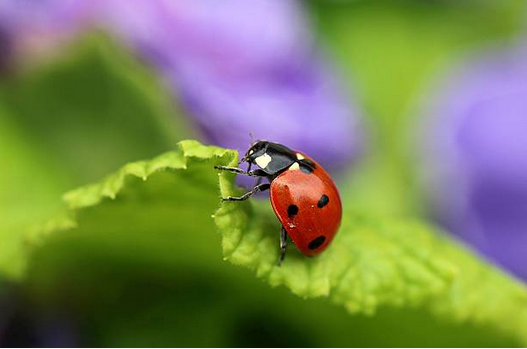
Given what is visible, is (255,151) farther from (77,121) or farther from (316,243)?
(77,121)

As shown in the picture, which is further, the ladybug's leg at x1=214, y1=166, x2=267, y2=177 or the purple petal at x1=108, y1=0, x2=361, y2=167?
the purple petal at x1=108, y1=0, x2=361, y2=167

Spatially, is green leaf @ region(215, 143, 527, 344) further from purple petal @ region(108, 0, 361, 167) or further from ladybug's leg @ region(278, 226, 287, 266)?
purple petal @ region(108, 0, 361, 167)

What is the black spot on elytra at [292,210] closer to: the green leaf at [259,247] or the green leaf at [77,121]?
the green leaf at [259,247]

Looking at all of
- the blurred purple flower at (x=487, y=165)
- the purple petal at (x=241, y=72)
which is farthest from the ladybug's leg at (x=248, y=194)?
the blurred purple flower at (x=487, y=165)

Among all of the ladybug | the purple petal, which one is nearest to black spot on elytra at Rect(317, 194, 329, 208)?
the ladybug

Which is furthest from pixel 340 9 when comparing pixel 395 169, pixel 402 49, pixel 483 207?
pixel 483 207

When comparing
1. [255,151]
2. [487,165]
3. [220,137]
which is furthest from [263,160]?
[487,165]
